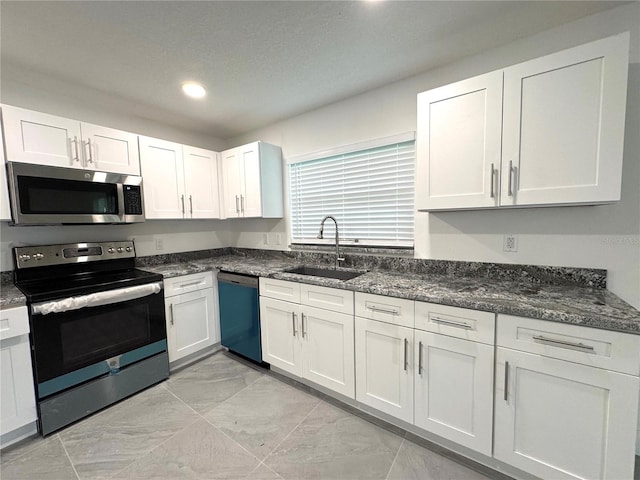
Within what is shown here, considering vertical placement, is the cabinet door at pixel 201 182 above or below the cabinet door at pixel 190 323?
above

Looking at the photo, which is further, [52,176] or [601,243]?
[52,176]

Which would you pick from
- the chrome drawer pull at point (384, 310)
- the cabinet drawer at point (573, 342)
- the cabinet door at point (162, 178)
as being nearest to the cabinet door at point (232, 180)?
the cabinet door at point (162, 178)

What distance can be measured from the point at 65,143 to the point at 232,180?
133 cm

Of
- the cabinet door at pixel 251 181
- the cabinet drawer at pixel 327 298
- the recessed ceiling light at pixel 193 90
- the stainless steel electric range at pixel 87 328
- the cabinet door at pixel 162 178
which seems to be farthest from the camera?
the cabinet door at pixel 251 181

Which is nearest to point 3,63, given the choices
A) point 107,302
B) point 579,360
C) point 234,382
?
point 107,302

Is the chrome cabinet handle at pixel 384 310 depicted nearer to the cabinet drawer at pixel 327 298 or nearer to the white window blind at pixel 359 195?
the cabinet drawer at pixel 327 298

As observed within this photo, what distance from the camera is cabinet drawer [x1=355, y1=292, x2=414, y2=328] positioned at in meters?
1.53

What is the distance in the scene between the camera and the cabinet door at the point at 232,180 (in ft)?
9.32

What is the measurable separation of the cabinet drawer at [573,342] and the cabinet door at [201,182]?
2748 mm

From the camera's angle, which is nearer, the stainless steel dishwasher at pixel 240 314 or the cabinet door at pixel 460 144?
the cabinet door at pixel 460 144

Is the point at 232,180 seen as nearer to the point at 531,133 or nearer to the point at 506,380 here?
the point at 531,133

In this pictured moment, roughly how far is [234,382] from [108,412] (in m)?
0.86

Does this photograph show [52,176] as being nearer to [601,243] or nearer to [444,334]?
[444,334]

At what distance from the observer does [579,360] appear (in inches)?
43.7
